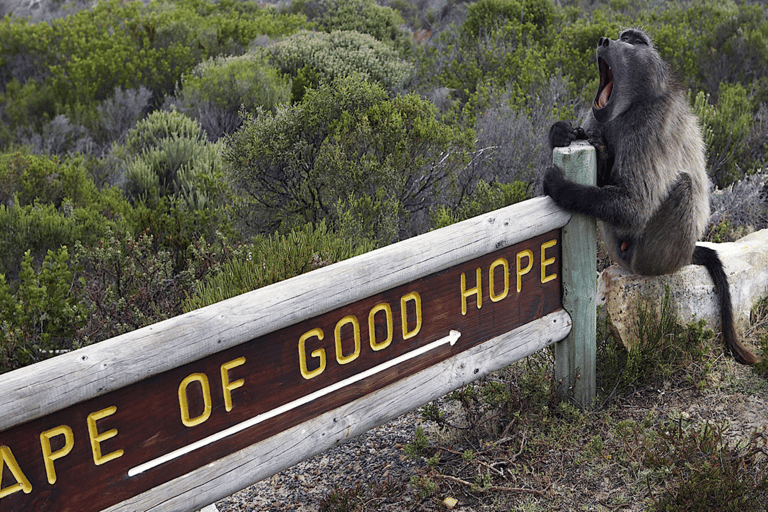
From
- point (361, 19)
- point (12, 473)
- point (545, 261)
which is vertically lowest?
point (545, 261)

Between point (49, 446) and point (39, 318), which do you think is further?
point (39, 318)

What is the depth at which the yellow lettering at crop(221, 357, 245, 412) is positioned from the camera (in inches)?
73.6

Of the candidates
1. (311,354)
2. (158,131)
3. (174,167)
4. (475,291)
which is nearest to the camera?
(311,354)

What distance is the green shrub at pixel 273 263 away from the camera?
3699 mm

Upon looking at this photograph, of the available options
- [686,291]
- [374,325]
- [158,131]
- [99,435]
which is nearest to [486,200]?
[686,291]

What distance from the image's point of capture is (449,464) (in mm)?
2727

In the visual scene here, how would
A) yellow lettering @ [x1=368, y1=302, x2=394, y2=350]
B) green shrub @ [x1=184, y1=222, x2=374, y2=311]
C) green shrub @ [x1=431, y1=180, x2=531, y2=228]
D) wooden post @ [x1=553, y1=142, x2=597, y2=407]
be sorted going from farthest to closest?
green shrub @ [x1=431, y1=180, x2=531, y2=228] → green shrub @ [x1=184, y1=222, x2=374, y2=311] → wooden post @ [x1=553, y1=142, x2=597, y2=407] → yellow lettering @ [x1=368, y1=302, x2=394, y2=350]

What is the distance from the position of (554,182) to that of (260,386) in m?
1.37

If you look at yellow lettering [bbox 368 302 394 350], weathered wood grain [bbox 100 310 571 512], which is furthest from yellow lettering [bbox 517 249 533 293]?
yellow lettering [bbox 368 302 394 350]

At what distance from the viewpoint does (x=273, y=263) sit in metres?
3.78

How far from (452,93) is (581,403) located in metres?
5.80

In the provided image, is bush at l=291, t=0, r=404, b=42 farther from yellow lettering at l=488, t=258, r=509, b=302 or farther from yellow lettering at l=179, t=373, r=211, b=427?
yellow lettering at l=179, t=373, r=211, b=427

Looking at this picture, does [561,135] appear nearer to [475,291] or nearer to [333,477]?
[475,291]

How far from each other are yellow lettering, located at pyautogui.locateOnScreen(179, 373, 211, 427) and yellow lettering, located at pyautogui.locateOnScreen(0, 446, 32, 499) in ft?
1.25
